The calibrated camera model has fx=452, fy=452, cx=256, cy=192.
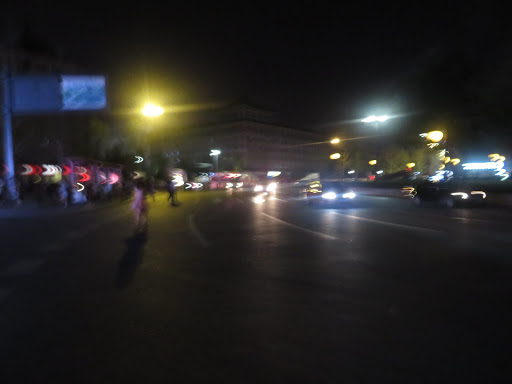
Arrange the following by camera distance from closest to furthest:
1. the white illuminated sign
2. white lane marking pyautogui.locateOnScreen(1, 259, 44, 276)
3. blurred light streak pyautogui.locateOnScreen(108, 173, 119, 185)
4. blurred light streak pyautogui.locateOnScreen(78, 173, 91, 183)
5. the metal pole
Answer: white lane marking pyautogui.locateOnScreen(1, 259, 44, 276) < the metal pole < the white illuminated sign < blurred light streak pyautogui.locateOnScreen(78, 173, 91, 183) < blurred light streak pyautogui.locateOnScreen(108, 173, 119, 185)

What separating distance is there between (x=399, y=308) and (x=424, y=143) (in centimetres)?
3054

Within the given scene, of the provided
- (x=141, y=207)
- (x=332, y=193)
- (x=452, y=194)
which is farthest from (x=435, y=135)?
(x=141, y=207)

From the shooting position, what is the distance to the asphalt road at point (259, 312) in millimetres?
4121

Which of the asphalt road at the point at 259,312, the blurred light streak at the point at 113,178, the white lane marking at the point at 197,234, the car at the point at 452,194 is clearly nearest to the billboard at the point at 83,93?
the white lane marking at the point at 197,234

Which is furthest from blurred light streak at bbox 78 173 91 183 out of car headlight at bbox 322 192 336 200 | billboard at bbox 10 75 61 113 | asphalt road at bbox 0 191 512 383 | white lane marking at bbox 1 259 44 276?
white lane marking at bbox 1 259 44 276

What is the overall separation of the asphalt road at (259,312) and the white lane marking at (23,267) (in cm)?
5

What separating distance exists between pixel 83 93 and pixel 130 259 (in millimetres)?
18231

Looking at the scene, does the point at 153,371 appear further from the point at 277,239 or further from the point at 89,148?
the point at 89,148

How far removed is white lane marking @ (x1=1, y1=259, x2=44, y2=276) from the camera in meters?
8.62

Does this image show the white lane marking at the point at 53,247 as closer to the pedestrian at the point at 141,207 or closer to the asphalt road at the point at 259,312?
the asphalt road at the point at 259,312

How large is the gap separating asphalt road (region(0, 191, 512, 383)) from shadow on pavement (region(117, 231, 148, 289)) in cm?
7

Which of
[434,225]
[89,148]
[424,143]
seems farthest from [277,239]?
[89,148]

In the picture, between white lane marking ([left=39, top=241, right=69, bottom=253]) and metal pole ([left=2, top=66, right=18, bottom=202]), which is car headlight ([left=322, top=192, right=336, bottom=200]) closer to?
white lane marking ([left=39, top=241, right=69, bottom=253])

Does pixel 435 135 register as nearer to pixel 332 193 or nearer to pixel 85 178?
pixel 332 193
